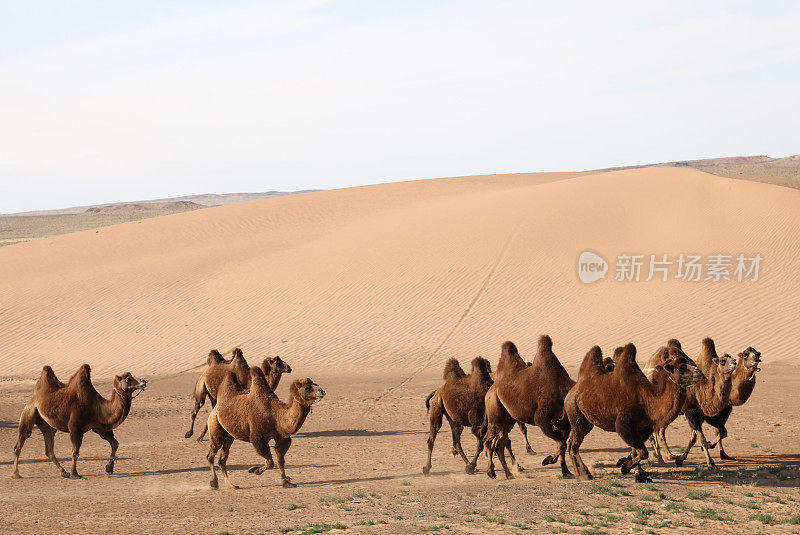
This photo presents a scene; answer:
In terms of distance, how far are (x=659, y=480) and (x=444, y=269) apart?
23.1 m

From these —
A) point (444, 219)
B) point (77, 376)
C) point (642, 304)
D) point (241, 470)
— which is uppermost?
point (444, 219)

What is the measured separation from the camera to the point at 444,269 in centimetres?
3353

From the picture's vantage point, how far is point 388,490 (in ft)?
35.3

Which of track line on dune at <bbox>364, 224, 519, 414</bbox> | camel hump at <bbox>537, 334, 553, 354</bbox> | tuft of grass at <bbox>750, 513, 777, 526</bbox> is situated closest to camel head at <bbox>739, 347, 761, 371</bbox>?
camel hump at <bbox>537, 334, 553, 354</bbox>

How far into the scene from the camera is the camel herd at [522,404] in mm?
10211

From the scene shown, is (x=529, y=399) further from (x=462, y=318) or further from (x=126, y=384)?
(x=462, y=318)

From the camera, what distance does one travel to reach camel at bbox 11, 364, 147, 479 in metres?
12.7

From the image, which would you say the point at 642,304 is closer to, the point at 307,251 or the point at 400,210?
the point at 307,251

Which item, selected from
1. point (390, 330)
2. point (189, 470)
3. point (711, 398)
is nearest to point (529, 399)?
point (711, 398)

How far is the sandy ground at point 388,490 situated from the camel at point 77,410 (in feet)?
1.81

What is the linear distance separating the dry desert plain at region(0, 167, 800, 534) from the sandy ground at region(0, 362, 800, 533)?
0.05 metres

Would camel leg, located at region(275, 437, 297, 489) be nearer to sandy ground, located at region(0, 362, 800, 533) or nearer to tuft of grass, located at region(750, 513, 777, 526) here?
sandy ground, located at region(0, 362, 800, 533)

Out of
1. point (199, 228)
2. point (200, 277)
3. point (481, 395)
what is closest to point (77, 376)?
point (481, 395)

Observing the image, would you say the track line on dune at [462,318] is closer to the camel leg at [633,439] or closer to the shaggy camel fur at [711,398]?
the shaggy camel fur at [711,398]
